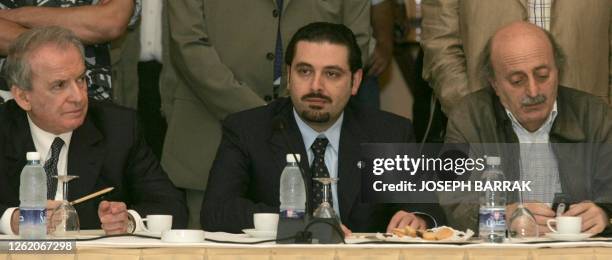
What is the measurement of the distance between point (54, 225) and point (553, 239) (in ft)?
5.83

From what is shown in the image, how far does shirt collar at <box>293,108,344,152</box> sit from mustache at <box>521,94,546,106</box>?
85 cm

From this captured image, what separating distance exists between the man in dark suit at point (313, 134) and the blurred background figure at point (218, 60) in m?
0.66

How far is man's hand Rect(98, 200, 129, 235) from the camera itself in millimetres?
4633

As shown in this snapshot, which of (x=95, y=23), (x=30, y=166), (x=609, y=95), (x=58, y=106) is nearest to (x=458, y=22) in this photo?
(x=609, y=95)

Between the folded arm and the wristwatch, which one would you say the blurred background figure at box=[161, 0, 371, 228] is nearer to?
the folded arm

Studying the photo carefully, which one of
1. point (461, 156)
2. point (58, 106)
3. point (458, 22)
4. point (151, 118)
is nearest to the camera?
point (58, 106)

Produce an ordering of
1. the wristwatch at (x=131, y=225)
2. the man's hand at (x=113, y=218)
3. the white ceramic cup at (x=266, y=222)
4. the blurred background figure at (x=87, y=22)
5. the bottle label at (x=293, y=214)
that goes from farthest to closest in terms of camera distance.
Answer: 1. the blurred background figure at (x=87, y=22)
2. the wristwatch at (x=131, y=225)
3. the man's hand at (x=113, y=218)
4. the white ceramic cup at (x=266, y=222)
5. the bottle label at (x=293, y=214)

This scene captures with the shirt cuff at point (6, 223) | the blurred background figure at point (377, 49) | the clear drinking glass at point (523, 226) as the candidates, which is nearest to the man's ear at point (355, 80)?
the blurred background figure at point (377, 49)

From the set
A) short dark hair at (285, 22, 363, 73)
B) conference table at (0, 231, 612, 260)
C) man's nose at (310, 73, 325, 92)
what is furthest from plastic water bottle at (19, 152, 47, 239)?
short dark hair at (285, 22, 363, 73)

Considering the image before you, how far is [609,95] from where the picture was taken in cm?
625

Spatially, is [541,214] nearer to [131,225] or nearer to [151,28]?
[131,225]

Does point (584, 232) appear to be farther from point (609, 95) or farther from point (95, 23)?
point (95, 23)

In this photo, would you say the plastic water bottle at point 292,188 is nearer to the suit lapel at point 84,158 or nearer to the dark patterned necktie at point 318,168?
the dark patterned necktie at point 318,168

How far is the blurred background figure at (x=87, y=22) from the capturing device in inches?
232
